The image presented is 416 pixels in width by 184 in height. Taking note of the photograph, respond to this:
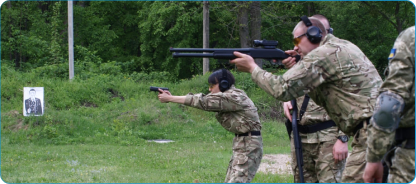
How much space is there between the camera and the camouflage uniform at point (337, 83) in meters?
3.75

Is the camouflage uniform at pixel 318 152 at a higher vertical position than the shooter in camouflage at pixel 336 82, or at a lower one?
lower

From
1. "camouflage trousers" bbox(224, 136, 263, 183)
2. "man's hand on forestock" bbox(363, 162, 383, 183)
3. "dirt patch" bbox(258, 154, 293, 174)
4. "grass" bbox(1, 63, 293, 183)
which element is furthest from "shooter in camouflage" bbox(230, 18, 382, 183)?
"dirt patch" bbox(258, 154, 293, 174)

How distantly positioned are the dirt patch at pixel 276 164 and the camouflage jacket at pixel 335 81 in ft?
17.0

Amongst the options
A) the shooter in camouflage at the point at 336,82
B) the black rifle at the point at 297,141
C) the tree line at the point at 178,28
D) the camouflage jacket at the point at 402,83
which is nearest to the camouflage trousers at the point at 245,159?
the black rifle at the point at 297,141

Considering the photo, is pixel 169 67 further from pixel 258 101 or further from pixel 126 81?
pixel 258 101

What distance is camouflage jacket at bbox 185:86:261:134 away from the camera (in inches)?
235

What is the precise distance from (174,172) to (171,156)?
233 centimetres

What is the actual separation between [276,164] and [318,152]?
503 centimetres

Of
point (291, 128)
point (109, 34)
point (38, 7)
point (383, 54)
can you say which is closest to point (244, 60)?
point (291, 128)

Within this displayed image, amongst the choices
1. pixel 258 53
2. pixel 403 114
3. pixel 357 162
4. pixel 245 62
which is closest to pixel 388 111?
pixel 403 114

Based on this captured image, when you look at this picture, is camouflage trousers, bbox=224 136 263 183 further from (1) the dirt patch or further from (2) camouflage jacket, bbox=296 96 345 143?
(1) the dirt patch

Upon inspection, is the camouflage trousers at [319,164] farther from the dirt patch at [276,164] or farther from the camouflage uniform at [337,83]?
the dirt patch at [276,164]

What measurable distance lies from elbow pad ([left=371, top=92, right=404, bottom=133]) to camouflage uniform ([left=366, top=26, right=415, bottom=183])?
3cm

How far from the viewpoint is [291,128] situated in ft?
18.8
